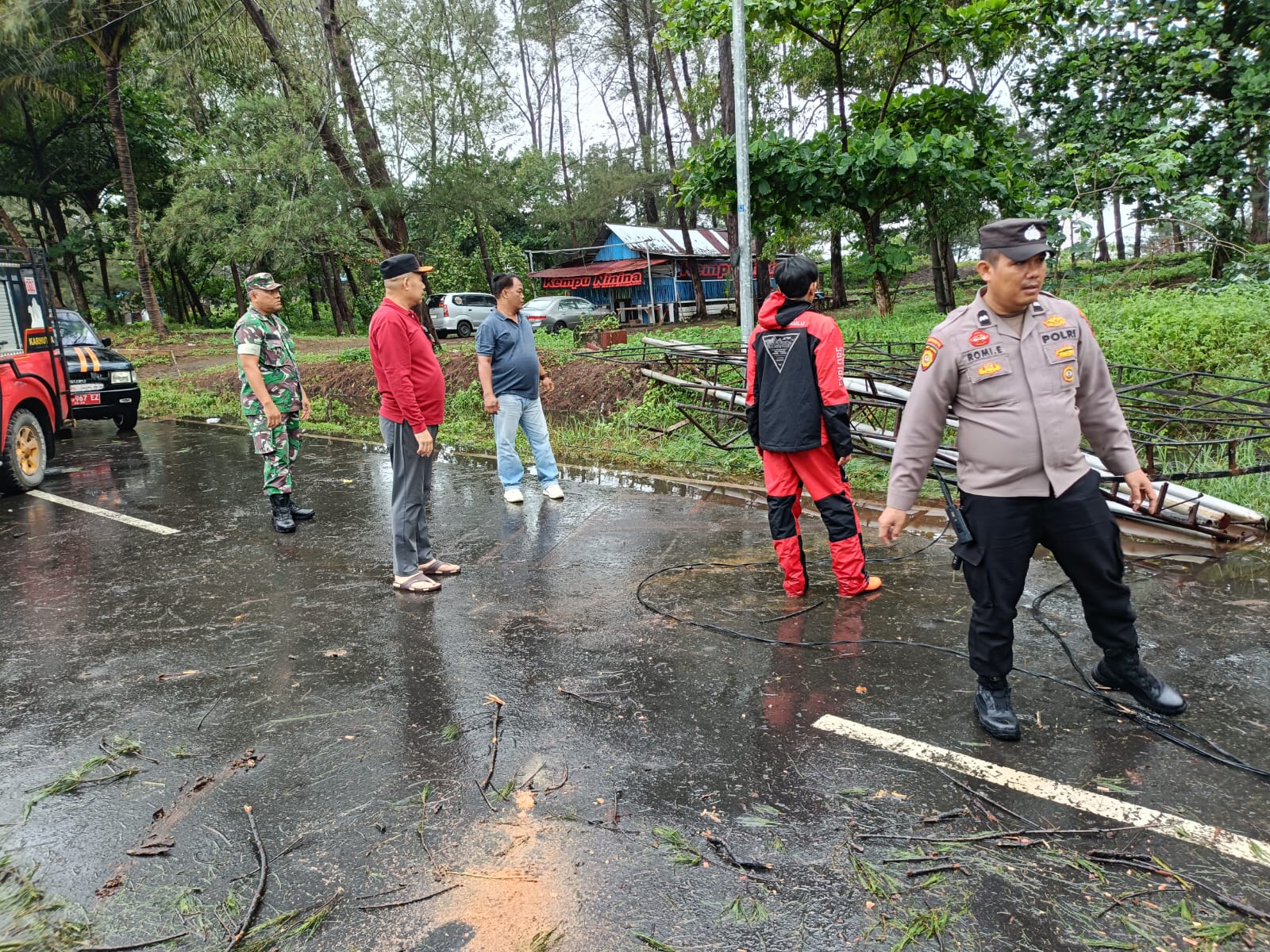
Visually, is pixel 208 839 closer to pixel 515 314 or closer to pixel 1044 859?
pixel 1044 859

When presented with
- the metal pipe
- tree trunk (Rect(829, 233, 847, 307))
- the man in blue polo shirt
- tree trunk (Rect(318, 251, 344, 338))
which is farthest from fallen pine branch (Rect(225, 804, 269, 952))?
tree trunk (Rect(318, 251, 344, 338))

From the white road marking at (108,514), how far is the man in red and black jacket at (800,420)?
5.01 m

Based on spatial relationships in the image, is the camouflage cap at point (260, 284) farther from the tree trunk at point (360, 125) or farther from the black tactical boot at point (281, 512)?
the tree trunk at point (360, 125)

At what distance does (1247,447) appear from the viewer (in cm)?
609

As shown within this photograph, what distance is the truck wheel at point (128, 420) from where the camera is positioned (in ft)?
41.2

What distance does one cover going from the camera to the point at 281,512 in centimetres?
671

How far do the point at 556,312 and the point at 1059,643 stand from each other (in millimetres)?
24859

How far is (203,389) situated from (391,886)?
1619cm

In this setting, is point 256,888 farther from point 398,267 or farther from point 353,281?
point 353,281

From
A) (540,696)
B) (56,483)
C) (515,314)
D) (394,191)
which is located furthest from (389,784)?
(394,191)

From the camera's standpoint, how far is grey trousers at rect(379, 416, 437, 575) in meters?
5.05

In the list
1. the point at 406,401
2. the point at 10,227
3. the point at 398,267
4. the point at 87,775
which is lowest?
the point at 87,775

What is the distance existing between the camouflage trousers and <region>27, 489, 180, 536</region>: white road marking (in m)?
A: 0.95

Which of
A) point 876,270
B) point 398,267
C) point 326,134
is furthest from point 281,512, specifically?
point 326,134
